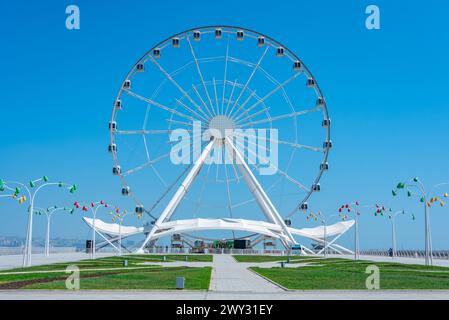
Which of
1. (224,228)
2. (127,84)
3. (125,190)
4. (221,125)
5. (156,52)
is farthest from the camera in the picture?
(224,228)

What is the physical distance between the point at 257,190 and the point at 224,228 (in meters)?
18.7

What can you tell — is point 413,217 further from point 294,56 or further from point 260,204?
point 294,56

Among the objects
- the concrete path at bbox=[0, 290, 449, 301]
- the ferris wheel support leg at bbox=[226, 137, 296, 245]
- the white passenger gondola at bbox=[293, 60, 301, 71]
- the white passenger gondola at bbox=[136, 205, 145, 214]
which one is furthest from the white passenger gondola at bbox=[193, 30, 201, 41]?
the concrete path at bbox=[0, 290, 449, 301]

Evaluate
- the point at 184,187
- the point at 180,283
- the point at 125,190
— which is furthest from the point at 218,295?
the point at 184,187

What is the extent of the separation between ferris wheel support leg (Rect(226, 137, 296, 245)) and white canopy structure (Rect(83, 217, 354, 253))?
14.5ft

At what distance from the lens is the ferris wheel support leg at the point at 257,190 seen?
67250 millimetres

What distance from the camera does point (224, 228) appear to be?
288ft

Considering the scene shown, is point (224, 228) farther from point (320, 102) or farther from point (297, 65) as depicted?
point (297, 65)

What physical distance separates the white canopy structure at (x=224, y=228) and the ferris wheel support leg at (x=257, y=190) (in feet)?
14.5

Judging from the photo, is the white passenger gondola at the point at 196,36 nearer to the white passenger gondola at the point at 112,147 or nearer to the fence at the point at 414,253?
the white passenger gondola at the point at 112,147

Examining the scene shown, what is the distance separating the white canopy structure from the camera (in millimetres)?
85000

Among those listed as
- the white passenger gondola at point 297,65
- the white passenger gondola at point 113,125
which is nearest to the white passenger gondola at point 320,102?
the white passenger gondola at point 297,65

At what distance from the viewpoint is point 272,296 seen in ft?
66.6
